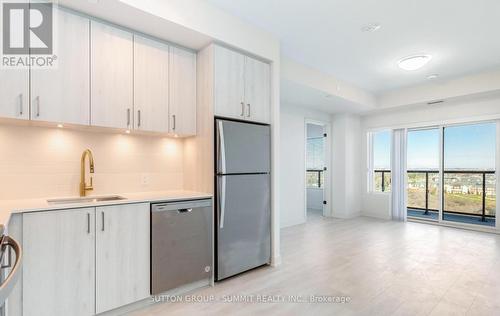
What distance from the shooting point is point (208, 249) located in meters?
2.60

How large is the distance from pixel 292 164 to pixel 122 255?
3866 millimetres

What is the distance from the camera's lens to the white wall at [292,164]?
5.21 m

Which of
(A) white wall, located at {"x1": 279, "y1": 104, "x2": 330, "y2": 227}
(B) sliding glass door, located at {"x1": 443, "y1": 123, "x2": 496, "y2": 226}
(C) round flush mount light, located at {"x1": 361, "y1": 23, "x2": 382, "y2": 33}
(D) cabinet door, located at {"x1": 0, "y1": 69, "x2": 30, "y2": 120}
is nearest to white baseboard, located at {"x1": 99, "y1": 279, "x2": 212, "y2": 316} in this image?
(D) cabinet door, located at {"x1": 0, "y1": 69, "x2": 30, "y2": 120}

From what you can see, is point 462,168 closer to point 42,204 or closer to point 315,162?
point 315,162

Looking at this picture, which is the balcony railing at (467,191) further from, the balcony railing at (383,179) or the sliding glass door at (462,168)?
the balcony railing at (383,179)

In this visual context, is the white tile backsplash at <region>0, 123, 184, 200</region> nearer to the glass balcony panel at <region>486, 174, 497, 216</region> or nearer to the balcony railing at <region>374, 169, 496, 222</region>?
the balcony railing at <region>374, 169, 496, 222</region>

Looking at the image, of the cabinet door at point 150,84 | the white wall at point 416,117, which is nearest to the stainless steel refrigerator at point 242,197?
the cabinet door at point 150,84

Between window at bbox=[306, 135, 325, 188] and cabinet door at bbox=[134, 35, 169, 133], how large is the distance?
Answer: 540 centimetres

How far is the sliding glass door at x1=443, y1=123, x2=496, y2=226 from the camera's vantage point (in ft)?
16.8

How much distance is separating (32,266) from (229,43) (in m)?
2.57

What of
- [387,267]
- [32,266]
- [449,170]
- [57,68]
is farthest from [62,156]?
[449,170]

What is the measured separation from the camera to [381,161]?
6.29m

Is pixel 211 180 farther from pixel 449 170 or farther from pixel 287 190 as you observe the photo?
pixel 449 170

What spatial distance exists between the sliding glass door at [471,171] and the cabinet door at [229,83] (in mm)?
4809
